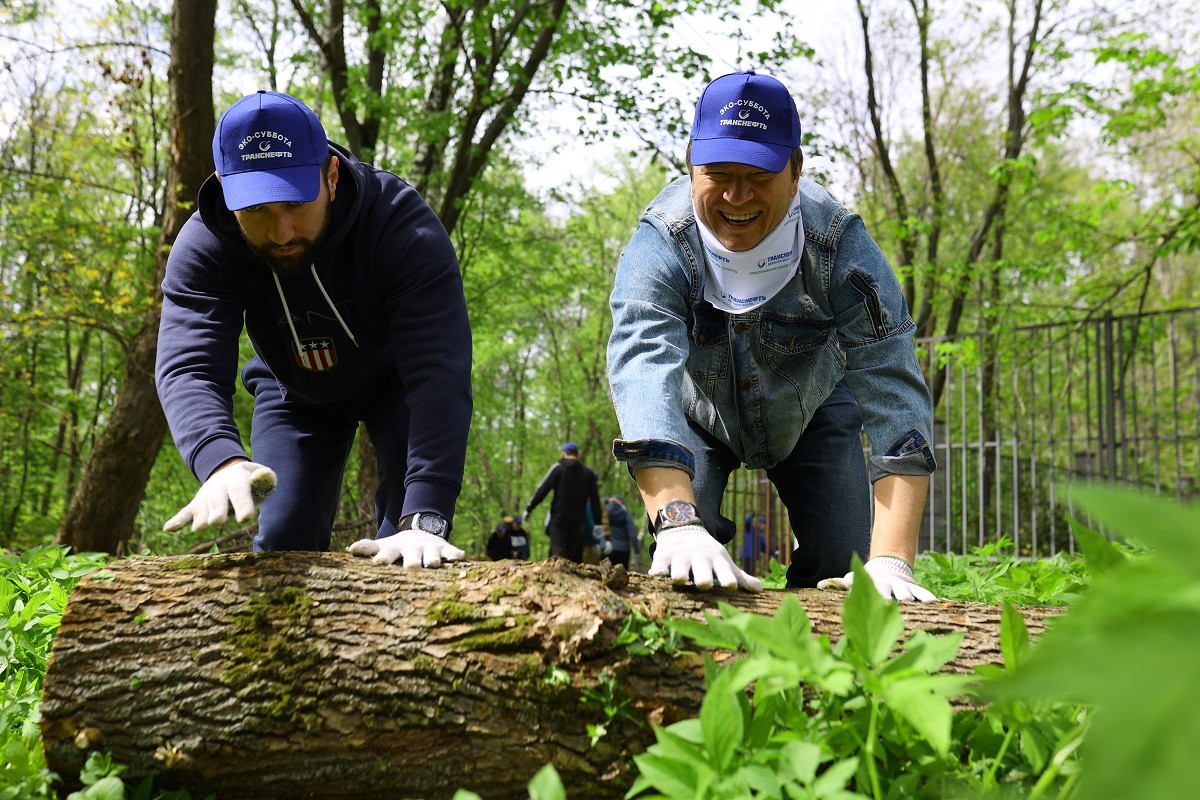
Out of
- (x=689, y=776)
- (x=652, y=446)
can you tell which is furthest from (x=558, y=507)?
(x=689, y=776)

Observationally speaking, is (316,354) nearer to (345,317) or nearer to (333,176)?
(345,317)

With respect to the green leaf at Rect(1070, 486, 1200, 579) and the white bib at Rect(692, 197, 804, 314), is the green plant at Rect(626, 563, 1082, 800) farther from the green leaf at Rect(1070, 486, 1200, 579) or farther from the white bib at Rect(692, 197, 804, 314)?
the white bib at Rect(692, 197, 804, 314)

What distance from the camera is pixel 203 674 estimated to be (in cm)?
172

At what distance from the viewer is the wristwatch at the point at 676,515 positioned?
7.22 ft

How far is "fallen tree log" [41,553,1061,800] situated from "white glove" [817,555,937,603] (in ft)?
1.23

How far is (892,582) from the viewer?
86.9 inches

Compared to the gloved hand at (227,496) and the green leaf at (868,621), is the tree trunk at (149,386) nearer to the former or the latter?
the gloved hand at (227,496)

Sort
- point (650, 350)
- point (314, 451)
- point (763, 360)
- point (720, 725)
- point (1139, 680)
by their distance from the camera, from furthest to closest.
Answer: point (314, 451)
point (763, 360)
point (650, 350)
point (720, 725)
point (1139, 680)

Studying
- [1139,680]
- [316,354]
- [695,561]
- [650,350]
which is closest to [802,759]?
[1139,680]

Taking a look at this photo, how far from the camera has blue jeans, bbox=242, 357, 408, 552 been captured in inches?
123

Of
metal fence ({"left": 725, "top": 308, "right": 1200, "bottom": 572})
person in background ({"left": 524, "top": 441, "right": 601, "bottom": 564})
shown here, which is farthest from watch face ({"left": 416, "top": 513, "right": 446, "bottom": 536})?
person in background ({"left": 524, "top": 441, "right": 601, "bottom": 564})

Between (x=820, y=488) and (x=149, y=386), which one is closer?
(x=820, y=488)

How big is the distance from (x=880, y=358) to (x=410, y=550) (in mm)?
1530

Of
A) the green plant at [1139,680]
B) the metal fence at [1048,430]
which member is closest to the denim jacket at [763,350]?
the green plant at [1139,680]
